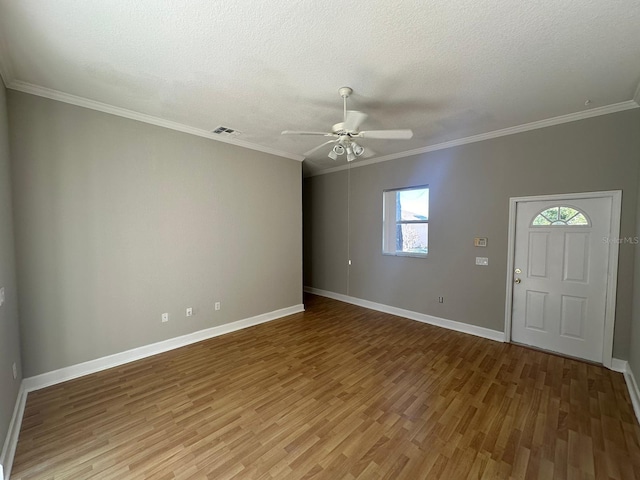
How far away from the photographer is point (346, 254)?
18.4 ft

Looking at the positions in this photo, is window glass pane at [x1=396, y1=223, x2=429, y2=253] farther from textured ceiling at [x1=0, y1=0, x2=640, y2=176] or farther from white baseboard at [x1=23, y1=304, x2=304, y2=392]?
white baseboard at [x1=23, y1=304, x2=304, y2=392]

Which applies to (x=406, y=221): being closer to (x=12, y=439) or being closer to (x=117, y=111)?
(x=117, y=111)

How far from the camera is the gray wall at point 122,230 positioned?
2533 mm

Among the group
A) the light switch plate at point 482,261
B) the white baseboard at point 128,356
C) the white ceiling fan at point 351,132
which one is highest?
the white ceiling fan at point 351,132

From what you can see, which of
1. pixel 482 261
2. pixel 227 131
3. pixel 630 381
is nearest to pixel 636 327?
pixel 630 381

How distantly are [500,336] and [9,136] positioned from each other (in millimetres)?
6006

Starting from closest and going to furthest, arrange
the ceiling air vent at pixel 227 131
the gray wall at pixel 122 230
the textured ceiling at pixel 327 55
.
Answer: the textured ceiling at pixel 327 55 < the gray wall at pixel 122 230 < the ceiling air vent at pixel 227 131

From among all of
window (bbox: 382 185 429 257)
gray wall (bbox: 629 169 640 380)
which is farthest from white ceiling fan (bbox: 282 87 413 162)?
gray wall (bbox: 629 169 640 380)

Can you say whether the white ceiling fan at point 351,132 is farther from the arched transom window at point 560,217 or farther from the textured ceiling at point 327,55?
the arched transom window at point 560,217

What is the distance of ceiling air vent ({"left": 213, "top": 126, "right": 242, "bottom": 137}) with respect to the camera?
3539 millimetres

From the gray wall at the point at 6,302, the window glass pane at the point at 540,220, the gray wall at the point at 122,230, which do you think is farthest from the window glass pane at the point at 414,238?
the gray wall at the point at 6,302

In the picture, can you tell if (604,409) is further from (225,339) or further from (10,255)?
(10,255)

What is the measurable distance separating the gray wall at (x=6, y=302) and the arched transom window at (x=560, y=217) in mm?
5416

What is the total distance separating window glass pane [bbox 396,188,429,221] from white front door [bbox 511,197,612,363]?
1.32 m
